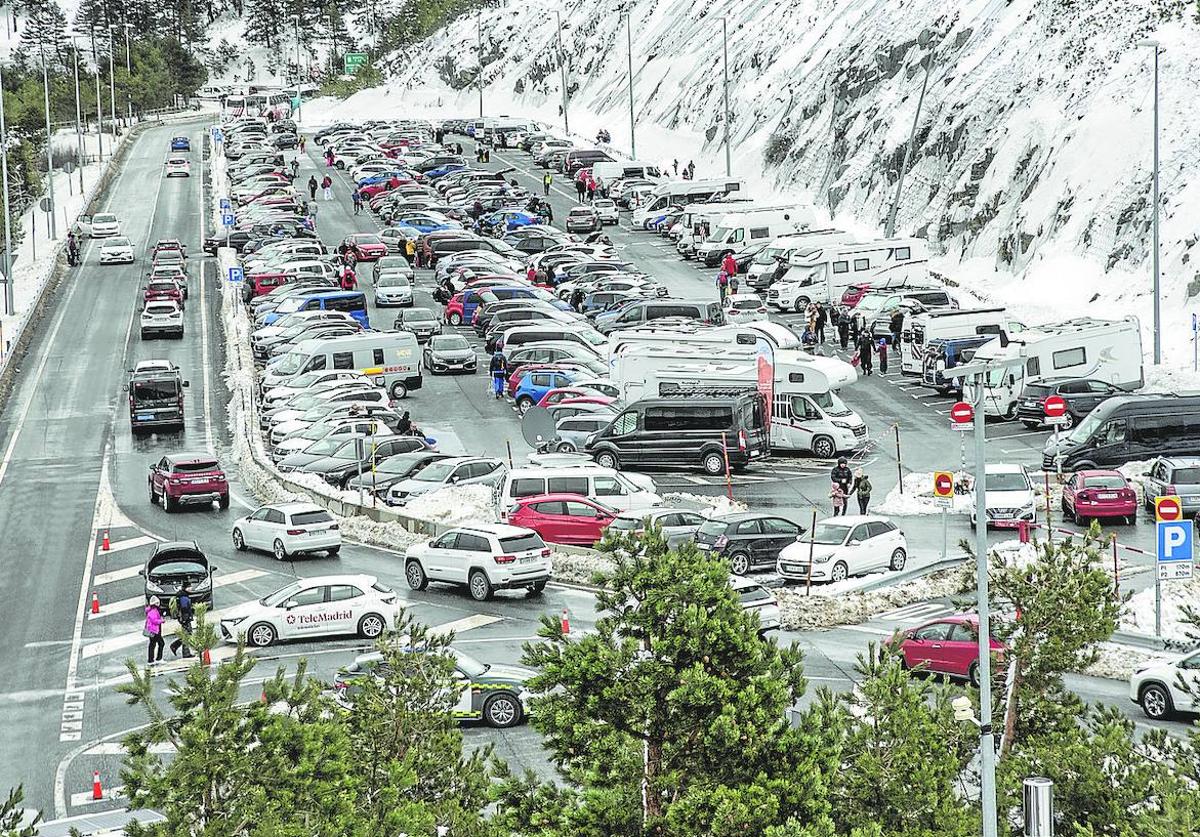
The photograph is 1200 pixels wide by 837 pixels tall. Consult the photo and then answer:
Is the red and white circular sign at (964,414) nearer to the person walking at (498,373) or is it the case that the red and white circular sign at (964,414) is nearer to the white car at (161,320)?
the person walking at (498,373)

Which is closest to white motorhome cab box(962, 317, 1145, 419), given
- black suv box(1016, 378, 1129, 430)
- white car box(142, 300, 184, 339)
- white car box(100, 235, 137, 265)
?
black suv box(1016, 378, 1129, 430)

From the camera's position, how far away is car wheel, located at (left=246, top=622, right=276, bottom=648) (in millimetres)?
31781

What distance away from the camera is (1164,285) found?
58.9m

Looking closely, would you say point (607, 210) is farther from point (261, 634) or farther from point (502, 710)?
point (502, 710)

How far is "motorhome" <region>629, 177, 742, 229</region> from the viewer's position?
89062mm

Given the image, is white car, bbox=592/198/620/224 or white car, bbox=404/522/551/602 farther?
white car, bbox=592/198/620/224

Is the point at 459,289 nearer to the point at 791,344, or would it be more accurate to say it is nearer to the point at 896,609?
the point at 791,344

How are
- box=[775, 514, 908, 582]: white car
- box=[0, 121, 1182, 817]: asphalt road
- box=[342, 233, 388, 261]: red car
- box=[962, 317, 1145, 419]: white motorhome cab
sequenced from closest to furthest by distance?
box=[0, 121, 1182, 817]: asphalt road < box=[775, 514, 908, 582]: white car < box=[962, 317, 1145, 419]: white motorhome cab < box=[342, 233, 388, 261]: red car

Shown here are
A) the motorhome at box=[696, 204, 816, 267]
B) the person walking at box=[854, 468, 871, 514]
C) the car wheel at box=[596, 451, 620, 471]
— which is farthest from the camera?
the motorhome at box=[696, 204, 816, 267]

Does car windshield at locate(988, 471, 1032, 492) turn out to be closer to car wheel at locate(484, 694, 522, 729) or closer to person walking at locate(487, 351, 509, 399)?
car wheel at locate(484, 694, 522, 729)

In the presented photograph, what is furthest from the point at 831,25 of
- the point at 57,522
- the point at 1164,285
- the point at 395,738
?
the point at 395,738

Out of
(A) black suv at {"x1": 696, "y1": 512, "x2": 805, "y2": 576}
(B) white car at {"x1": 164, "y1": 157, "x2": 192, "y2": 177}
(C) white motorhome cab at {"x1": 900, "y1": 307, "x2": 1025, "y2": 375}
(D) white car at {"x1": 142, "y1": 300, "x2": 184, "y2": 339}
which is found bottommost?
(A) black suv at {"x1": 696, "y1": 512, "x2": 805, "y2": 576}

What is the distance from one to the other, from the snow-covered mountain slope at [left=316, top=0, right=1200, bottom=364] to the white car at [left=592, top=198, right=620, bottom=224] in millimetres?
8732

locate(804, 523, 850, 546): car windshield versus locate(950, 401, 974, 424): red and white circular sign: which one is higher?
locate(950, 401, 974, 424): red and white circular sign
